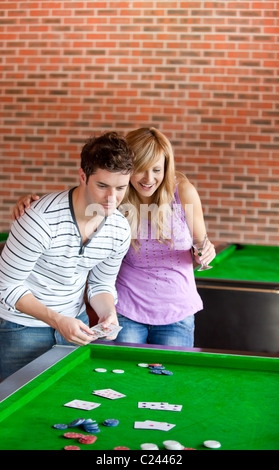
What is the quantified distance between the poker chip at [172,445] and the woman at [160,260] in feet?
4.04

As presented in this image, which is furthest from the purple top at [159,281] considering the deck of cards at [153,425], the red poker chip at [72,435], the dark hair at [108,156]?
the red poker chip at [72,435]

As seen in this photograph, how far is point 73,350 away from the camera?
6.59 feet

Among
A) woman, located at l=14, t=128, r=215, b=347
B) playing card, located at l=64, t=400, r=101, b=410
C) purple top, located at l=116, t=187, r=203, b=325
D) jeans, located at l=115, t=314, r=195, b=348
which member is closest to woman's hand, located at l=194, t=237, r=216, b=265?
woman, located at l=14, t=128, r=215, b=347

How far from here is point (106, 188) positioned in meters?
1.99

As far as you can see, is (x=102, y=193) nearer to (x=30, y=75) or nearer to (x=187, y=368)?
(x=187, y=368)

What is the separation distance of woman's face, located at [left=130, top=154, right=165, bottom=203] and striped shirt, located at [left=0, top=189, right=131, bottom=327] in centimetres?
27

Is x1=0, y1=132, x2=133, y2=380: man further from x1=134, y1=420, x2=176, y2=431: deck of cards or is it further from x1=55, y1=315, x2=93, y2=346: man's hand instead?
x1=134, y1=420, x2=176, y2=431: deck of cards

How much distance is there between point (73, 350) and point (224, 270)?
203 cm

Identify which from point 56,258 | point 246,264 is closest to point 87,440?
point 56,258

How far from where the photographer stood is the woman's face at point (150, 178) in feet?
8.18

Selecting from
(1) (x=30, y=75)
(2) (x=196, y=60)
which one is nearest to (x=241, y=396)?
(2) (x=196, y=60)

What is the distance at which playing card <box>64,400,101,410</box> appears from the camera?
1.56 m

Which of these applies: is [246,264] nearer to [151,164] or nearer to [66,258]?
[151,164]

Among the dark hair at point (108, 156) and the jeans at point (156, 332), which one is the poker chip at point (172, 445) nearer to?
the dark hair at point (108, 156)
